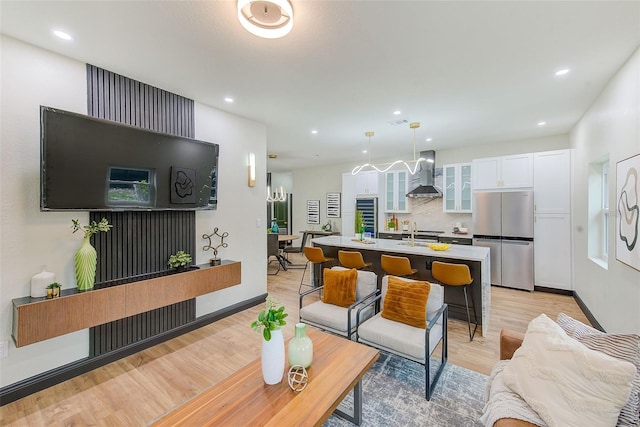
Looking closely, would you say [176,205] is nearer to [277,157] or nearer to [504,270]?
[277,157]

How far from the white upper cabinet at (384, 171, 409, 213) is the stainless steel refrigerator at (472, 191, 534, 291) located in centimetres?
161

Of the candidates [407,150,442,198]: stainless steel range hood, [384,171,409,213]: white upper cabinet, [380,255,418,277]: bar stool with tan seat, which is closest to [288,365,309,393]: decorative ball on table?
[380,255,418,277]: bar stool with tan seat

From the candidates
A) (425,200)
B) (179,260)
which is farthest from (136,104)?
(425,200)

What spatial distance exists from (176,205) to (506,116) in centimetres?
462

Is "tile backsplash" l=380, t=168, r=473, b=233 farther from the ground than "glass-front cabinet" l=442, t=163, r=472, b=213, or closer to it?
closer to it

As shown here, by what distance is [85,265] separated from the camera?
7.79 ft

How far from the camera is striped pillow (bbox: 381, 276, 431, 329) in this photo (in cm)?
241

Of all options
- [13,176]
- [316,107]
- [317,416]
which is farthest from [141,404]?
[316,107]

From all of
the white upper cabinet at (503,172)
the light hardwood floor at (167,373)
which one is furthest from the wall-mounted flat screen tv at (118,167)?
the white upper cabinet at (503,172)

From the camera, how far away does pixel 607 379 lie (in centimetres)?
123

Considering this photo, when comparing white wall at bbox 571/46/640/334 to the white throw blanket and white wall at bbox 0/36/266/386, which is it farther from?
white wall at bbox 0/36/266/386

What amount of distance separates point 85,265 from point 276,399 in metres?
2.10

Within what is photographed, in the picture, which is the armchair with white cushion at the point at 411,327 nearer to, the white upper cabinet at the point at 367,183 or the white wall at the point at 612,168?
the white wall at the point at 612,168

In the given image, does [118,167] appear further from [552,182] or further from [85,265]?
[552,182]
